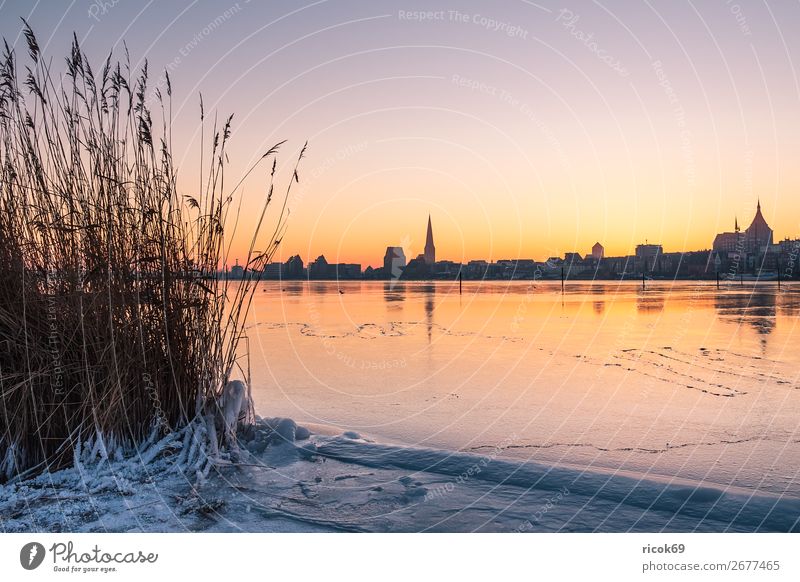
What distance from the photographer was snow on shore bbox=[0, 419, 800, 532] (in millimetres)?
2482

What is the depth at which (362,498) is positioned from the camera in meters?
2.76

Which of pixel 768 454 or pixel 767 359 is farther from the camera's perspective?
pixel 767 359

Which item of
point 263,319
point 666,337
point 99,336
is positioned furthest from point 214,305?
point 263,319

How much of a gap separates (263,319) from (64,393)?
36.5ft

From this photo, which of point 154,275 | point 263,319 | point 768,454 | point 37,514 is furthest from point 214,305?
point 263,319

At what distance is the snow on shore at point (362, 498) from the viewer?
97.7 inches

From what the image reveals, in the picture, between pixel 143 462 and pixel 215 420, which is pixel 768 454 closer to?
pixel 215 420

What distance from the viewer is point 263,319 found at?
46.1ft

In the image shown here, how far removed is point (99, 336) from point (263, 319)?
11132 mm

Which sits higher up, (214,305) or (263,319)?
(214,305)
